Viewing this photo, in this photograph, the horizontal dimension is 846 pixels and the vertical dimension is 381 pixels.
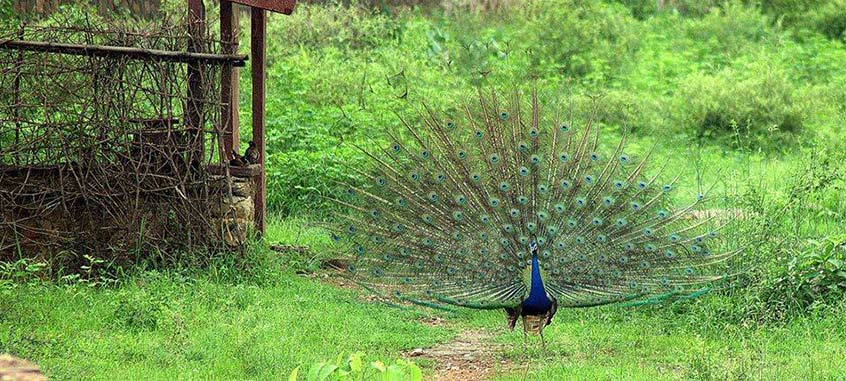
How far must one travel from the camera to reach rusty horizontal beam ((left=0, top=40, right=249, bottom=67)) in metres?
8.93

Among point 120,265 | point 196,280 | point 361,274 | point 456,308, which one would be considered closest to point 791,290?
point 456,308

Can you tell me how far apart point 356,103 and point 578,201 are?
6684 millimetres

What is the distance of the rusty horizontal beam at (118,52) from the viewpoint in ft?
29.3

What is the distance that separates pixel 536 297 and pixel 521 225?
28.1 inches

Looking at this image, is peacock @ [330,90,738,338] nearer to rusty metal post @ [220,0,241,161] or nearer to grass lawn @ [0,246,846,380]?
grass lawn @ [0,246,846,380]

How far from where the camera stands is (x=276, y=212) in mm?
12656

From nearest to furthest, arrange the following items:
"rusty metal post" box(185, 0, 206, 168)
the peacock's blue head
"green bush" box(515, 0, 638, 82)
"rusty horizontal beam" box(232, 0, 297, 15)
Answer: the peacock's blue head → "rusty metal post" box(185, 0, 206, 168) → "rusty horizontal beam" box(232, 0, 297, 15) → "green bush" box(515, 0, 638, 82)

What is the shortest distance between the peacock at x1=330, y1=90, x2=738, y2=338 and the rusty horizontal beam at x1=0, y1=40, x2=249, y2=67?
4.84 ft

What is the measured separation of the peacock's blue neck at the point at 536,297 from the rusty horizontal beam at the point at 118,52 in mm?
3027

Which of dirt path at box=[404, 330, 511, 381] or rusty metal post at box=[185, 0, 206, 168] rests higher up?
rusty metal post at box=[185, 0, 206, 168]

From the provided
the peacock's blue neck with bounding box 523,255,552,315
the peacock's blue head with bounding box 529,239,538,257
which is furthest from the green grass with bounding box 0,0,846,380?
the peacock's blue head with bounding box 529,239,538,257

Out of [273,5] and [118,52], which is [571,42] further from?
[118,52]

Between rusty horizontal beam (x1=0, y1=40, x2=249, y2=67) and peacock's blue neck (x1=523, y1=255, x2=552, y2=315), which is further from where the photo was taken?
rusty horizontal beam (x1=0, y1=40, x2=249, y2=67)

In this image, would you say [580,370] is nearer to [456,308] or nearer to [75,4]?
[456,308]
